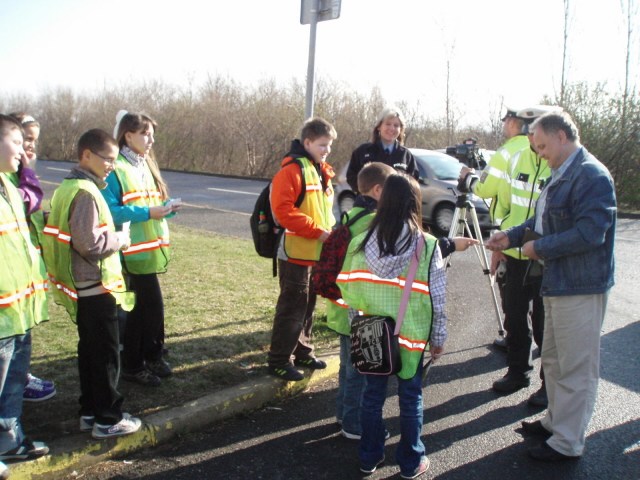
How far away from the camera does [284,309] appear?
4234 millimetres

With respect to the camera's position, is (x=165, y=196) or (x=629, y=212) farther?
(x=629, y=212)

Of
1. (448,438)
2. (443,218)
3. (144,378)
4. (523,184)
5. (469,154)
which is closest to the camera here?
(448,438)

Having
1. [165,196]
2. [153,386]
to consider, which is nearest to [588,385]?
[153,386]

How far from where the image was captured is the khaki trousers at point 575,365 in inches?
131

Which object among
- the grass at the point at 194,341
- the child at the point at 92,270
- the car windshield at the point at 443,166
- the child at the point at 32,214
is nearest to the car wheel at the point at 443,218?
the car windshield at the point at 443,166

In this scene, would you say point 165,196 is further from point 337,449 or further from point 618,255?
point 618,255

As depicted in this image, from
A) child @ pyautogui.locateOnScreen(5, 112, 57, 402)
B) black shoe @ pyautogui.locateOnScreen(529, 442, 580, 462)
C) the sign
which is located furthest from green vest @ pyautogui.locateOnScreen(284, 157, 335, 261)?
the sign

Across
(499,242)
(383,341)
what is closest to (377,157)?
(499,242)

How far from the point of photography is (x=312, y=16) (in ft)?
18.4

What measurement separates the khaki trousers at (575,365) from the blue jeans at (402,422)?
0.92 meters

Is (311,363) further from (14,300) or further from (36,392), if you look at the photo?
(14,300)

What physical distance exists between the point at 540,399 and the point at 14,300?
348cm

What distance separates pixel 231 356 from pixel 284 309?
29.0 inches

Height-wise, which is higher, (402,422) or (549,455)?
(402,422)
